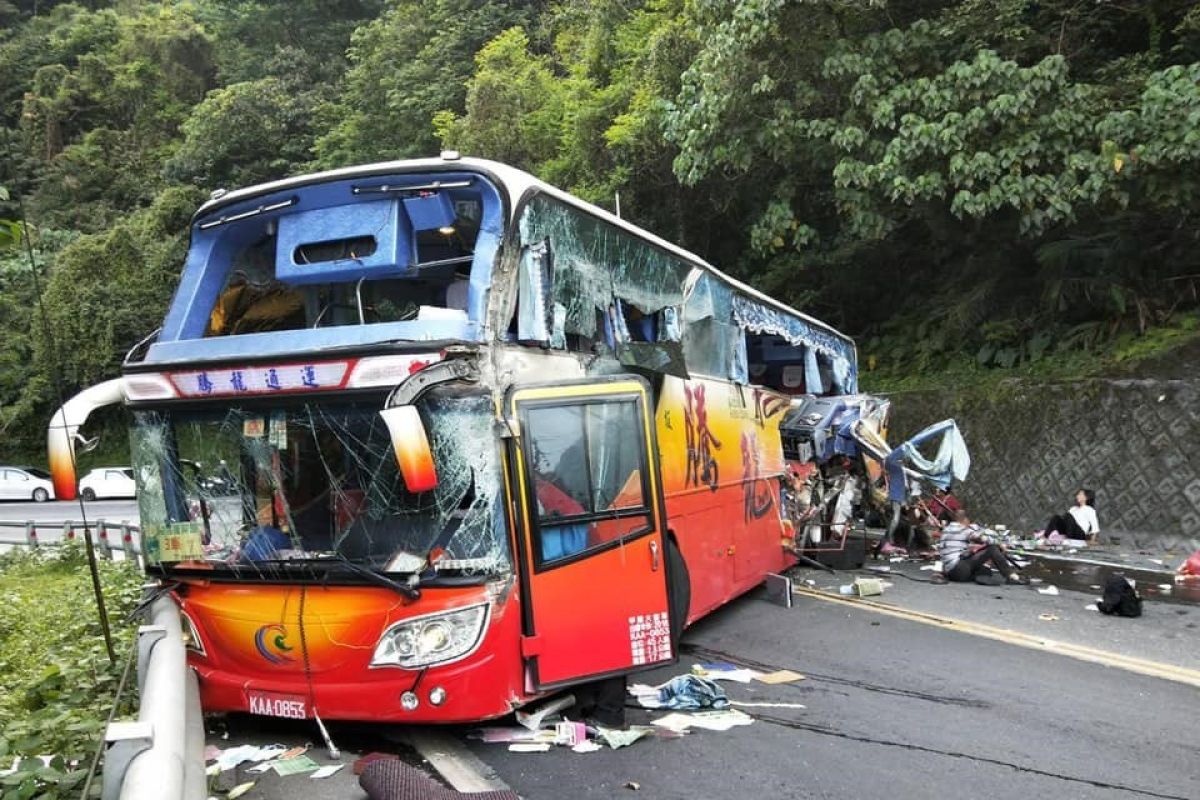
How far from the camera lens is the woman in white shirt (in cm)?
1345

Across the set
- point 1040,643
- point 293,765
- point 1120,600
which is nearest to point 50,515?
point 293,765

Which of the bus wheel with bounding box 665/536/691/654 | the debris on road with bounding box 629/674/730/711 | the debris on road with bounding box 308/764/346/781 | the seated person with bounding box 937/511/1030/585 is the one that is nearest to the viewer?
the debris on road with bounding box 308/764/346/781

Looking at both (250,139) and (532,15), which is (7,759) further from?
(250,139)

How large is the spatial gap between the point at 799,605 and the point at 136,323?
26189mm

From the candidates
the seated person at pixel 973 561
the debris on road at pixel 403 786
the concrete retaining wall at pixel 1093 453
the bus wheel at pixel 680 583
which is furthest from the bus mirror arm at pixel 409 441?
the concrete retaining wall at pixel 1093 453

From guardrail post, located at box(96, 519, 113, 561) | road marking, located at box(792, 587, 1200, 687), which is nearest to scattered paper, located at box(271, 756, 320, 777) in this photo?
road marking, located at box(792, 587, 1200, 687)

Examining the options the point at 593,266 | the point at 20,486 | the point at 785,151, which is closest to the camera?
the point at 593,266

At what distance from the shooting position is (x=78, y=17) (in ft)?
133

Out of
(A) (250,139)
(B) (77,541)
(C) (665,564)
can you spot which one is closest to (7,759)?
(C) (665,564)

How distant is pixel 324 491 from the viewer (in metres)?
4.93

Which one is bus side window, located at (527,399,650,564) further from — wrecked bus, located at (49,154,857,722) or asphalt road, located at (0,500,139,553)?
asphalt road, located at (0,500,139,553)

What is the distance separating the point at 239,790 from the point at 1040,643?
6400 millimetres

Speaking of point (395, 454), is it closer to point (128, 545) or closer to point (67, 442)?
point (67, 442)

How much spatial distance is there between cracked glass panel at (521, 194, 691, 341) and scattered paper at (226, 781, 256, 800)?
3.25 m
